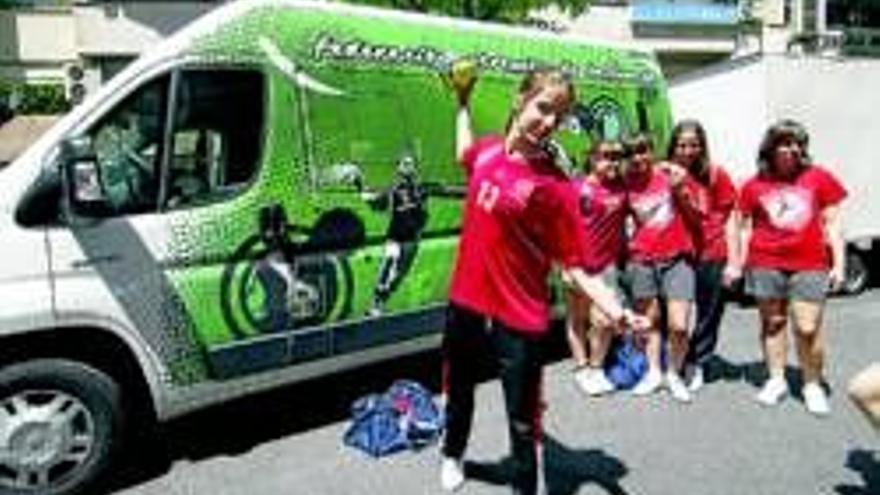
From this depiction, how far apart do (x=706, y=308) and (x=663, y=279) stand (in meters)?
0.51

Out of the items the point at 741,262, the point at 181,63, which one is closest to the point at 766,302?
the point at 741,262

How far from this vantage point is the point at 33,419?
607 cm

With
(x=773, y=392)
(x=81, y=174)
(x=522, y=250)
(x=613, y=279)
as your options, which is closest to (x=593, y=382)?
(x=613, y=279)

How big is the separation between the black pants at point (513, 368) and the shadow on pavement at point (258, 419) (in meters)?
1.71

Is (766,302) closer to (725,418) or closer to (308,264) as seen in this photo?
(725,418)

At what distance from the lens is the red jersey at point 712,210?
8.16 meters

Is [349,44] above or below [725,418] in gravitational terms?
above

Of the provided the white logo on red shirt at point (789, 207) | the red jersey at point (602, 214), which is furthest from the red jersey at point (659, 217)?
the white logo on red shirt at point (789, 207)

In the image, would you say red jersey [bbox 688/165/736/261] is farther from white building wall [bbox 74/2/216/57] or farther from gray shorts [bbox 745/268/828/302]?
white building wall [bbox 74/2/216/57]

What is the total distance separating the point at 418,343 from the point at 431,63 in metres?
1.62

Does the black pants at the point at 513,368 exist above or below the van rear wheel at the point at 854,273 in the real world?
above

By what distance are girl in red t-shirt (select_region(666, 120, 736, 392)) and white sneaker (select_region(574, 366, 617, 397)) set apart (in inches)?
21.3

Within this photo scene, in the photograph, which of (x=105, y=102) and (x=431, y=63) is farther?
(x=431, y=63)

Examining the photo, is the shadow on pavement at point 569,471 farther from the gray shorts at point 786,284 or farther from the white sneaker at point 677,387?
the gray shorts at point 786,284
